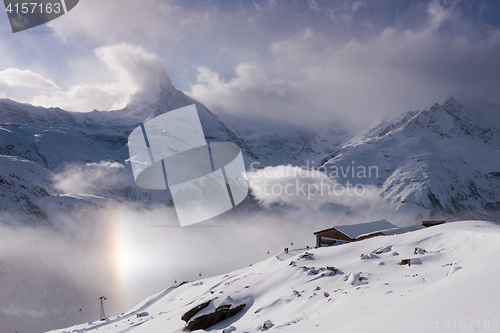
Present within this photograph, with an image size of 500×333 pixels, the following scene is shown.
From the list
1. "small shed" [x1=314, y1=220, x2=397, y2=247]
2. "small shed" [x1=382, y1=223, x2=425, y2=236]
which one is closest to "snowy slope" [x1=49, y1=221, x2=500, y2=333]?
"small shed" [x1=382, y1=223, x2=425, y2=236]

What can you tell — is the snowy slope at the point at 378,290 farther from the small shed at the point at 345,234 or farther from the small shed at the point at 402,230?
the small shed at the point at 345,234

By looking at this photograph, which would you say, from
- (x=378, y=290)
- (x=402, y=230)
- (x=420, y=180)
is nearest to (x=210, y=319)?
(x=378, y=290)

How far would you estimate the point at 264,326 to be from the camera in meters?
14.7

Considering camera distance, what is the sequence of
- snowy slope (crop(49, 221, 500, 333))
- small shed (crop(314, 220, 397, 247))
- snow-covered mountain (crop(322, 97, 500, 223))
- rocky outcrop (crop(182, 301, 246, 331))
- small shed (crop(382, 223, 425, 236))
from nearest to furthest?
snowy slope (crop(49, 221, 500, 333)) → rocky outcrop (crop(182, 301, 246, 331)) → small shed (crop(382, 223, 425, 236)) → small shed (crop(314, 220, 397, 247)) → snow-covered mountain (crop(322, 97, 500, 223))

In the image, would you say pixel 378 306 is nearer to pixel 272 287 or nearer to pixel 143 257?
pixel 272 287

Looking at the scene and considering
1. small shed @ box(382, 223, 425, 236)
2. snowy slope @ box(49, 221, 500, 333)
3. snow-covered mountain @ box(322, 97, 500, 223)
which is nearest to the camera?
snowy slope @ box(49, 221, 500, 333)

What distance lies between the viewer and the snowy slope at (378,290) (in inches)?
313

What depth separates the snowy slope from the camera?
7.96 metres

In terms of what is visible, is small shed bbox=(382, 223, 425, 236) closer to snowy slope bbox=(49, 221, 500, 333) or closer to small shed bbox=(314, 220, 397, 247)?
small shed bbox=(314, 220, 397, 247)

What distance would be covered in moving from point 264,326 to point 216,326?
4939 mm

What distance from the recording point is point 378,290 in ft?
47.8

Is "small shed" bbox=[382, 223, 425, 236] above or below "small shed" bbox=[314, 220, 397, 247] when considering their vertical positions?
above

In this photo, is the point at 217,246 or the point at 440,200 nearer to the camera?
the point at 440,200

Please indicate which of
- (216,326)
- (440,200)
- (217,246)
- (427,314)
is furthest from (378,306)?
(217,246)
